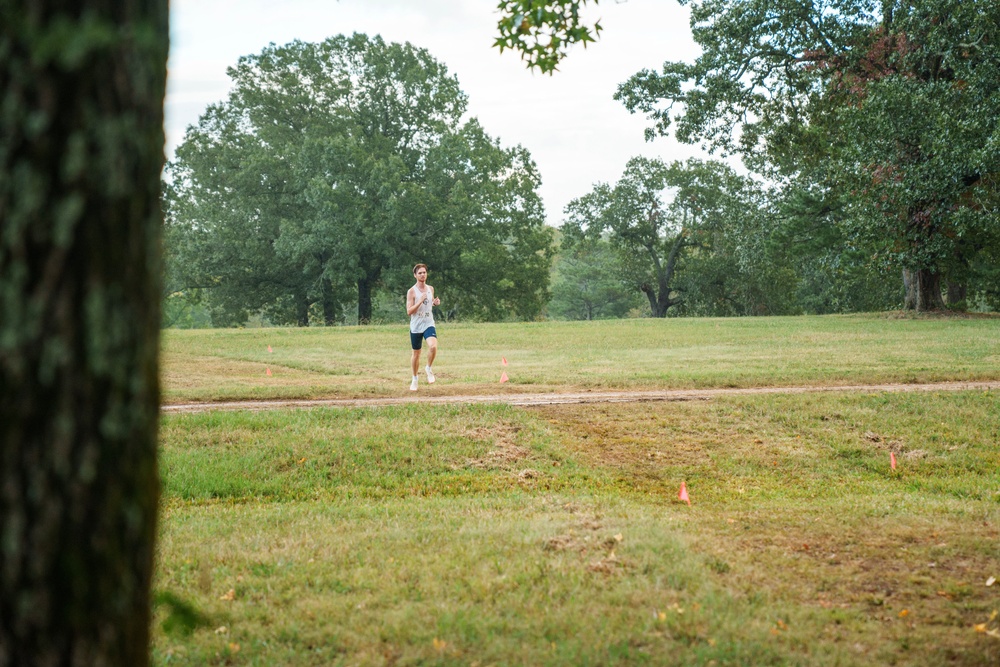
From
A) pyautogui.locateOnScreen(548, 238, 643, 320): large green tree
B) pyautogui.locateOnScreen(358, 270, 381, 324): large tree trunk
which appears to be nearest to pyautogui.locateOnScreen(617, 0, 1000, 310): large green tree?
pyautogui.locateOnScreen(358, 270, 381, 324): large tree trunk

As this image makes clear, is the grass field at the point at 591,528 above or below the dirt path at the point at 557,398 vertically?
below

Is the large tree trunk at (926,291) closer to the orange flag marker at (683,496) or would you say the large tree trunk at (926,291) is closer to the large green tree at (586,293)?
the orange flag marker at (683,496)

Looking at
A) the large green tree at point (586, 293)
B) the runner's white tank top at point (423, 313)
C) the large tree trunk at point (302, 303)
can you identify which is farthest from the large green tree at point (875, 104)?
the large green tree at point (586, 293)

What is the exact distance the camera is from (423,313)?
49.0ft

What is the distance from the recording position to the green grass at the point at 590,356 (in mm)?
15562

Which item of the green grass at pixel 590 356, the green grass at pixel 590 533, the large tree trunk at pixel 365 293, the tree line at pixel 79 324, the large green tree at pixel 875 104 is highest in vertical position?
the large green tree at pixel 875 104

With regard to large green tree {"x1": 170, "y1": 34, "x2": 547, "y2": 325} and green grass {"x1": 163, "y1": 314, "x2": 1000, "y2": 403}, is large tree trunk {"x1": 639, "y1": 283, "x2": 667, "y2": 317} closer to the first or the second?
large green tree {"x1": 170, "y1": 34, "x2": 547, "y2": 325}

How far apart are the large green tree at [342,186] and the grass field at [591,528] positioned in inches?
1072

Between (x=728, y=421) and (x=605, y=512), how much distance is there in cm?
492

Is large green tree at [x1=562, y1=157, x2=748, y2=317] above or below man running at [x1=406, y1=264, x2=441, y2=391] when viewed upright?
above

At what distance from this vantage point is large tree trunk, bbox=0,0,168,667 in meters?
1.99

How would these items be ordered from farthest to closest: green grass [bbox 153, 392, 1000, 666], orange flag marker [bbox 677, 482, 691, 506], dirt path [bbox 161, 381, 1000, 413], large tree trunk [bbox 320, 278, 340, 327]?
large tree trunk [bbox 320, 278, 340, 327] < dirt path [bbox 161, 381, 1000, 413] < orange flag marker [bbox 677, 482, 691, 506] < green grass [bbox 153, 392, 1000, 666]

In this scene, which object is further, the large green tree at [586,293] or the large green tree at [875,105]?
the large green tree at [586,293]

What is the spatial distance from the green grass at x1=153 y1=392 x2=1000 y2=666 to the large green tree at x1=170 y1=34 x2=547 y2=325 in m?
31.6
